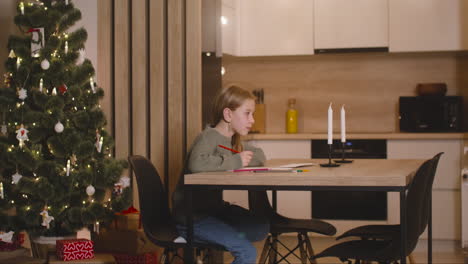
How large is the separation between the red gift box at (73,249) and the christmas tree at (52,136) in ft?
0.53

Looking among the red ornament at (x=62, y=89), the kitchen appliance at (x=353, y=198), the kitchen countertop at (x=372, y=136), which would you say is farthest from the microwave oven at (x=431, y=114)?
the red ornament at (x=62, y=89)

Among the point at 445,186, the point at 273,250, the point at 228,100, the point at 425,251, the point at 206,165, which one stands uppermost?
the point at 228,100

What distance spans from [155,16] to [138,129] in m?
0.69

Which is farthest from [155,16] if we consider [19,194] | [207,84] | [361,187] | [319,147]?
[361,187]

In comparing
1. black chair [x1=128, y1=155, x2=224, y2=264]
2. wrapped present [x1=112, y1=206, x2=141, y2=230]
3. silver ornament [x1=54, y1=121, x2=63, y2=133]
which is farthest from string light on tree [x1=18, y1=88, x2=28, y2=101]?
black chair [x1=128, y1=155, x2=224, y2=264]

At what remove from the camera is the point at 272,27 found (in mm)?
4910

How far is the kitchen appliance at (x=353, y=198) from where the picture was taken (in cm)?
456

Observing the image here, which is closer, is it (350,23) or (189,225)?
(189,225)

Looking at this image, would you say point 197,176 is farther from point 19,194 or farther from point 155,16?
point 155,16

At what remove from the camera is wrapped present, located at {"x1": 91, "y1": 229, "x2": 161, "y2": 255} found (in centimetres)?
333

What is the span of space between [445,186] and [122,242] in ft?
7.97

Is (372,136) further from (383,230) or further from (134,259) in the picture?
(134,259)

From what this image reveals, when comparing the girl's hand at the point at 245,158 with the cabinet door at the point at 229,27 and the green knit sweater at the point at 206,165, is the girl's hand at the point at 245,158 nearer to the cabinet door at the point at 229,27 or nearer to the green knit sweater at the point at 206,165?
the green knit sweater at the point at 206,165

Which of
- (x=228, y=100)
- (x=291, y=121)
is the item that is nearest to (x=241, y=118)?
(x=228, y=100)
